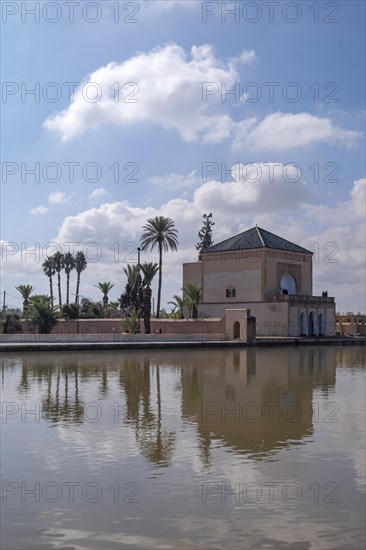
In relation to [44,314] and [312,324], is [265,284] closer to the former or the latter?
[312,324]

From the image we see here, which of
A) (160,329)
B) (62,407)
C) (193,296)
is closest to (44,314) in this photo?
(160,329)

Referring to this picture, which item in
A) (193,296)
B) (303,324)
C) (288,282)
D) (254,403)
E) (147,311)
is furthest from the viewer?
(193,296)

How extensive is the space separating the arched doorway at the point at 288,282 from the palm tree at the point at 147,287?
11.2 m

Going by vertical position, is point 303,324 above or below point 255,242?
below

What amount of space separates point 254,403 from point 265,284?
3831 centimetres

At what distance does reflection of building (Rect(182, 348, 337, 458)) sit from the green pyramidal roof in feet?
95.3

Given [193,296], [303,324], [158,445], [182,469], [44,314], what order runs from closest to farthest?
1. [182,469]
2. [158,445]
3. [44,314]
4. [303,324]
5. [193,296]

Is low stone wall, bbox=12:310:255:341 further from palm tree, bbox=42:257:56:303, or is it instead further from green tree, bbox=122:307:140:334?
palm tree, bbox=42:257:56:303

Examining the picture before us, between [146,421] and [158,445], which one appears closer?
[158,445]

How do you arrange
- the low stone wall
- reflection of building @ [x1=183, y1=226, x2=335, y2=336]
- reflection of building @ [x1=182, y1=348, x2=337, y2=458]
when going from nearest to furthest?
reflection of building @ [x1=182, y1=348, x2=337, y2=458]
the low stone wall
reflection of building @ [x1=183, y1=226, x2=335, y2=336]

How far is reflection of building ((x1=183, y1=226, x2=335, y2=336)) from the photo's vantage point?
51.4 metres

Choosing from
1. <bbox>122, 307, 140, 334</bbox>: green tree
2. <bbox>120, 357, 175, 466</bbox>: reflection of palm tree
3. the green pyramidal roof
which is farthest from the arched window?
<bbox>120, 357, 175, 466</bbox>: reflection of palm tree

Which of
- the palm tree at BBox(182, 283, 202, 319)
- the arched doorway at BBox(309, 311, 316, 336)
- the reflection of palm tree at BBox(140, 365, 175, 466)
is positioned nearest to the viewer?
the reflection of palm tree at BBox(140, 365, 175, 466)

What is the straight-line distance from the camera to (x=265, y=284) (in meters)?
52.2
